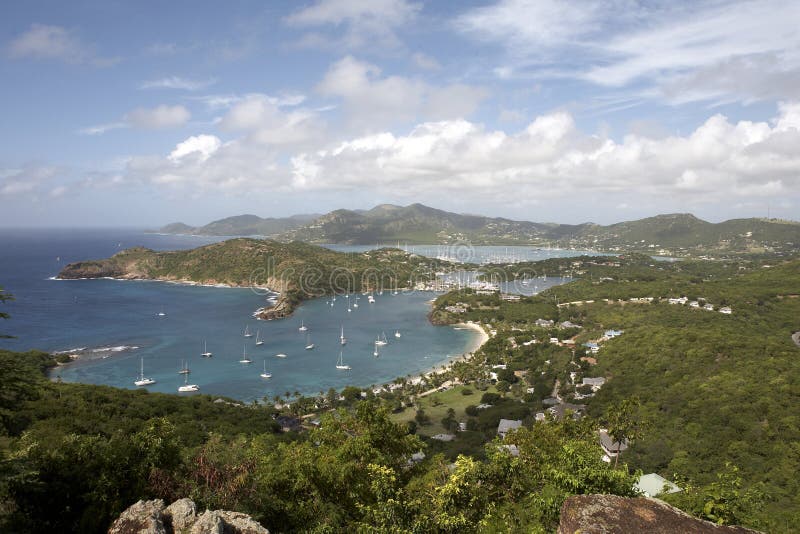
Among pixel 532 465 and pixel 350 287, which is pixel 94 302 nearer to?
pixel 350 287

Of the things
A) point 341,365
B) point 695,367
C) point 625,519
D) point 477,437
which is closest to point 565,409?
point 477,437

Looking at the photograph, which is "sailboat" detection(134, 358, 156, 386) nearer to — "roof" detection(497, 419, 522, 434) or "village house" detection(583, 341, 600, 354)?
"roof" detection(497, 419, 522, 434)

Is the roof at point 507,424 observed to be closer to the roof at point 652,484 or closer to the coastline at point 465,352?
the roof at point 652,484

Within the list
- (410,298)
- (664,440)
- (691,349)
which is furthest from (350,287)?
(664,440)

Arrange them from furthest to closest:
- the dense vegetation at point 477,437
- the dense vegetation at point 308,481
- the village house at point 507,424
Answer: the village house at point 507,424
the dense vegetation at point 477,437
the dense vegetation at point 308,481

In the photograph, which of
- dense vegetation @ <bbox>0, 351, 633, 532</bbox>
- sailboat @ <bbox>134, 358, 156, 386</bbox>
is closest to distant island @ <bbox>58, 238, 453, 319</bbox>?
sailboat @ <bbox>134, 358, 156, 386</bbox>

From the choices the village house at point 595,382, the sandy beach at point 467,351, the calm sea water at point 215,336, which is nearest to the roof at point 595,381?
the village house at point 595,382

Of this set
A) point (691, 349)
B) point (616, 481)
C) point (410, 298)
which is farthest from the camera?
point (410, 298)
